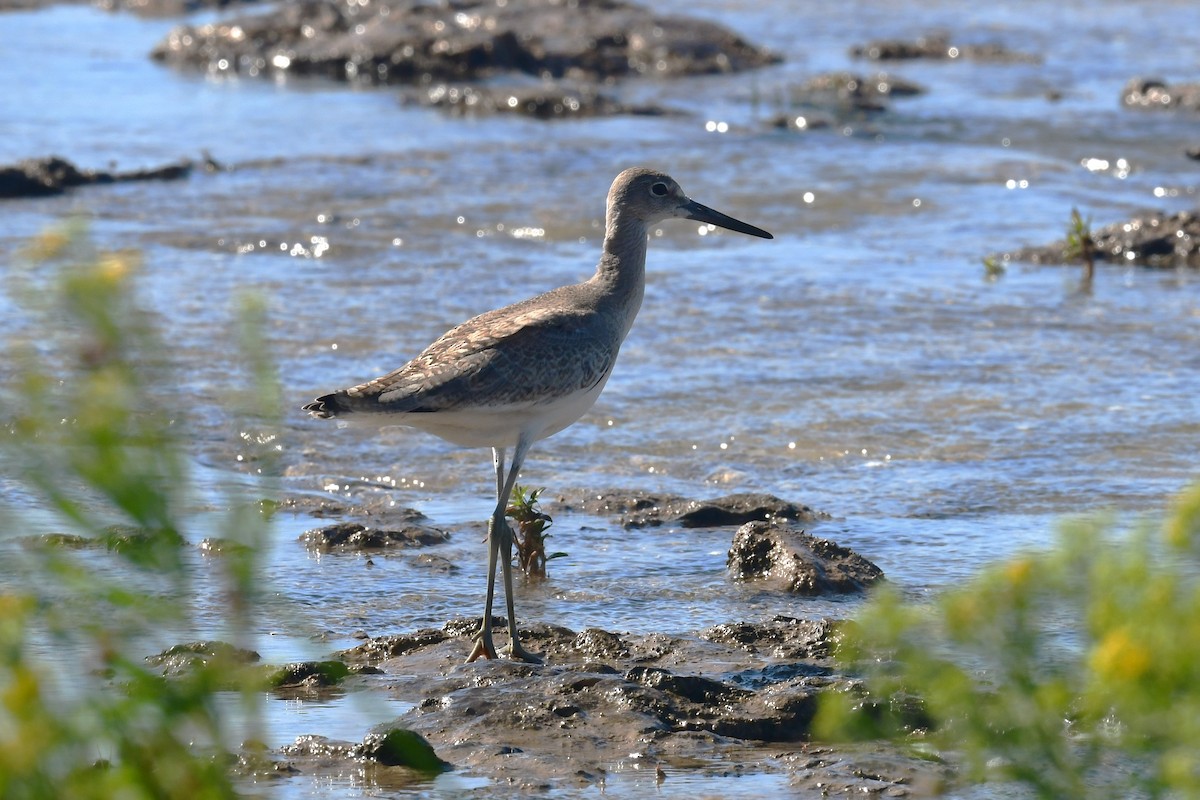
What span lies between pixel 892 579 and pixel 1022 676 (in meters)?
3.73

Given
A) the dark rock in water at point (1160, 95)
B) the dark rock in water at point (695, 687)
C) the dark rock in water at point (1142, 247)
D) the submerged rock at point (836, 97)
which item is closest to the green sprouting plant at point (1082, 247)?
the dark rock in water at point (1142, 247)

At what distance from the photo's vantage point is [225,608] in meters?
5.71

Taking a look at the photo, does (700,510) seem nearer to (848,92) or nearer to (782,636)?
(782,636)

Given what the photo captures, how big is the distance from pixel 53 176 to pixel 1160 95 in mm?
9305

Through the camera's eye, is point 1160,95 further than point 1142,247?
Yes

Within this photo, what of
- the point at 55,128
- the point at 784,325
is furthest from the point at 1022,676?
the point at 55,128

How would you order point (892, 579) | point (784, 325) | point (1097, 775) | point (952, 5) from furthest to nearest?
1. point (952, 5)
2. point (784, 325)
3. point (892, 579)
4. point (1097, 775)

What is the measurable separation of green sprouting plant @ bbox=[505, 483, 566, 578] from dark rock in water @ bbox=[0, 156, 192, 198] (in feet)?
23.9

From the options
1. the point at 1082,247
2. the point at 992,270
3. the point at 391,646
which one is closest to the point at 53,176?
the point at 992,270

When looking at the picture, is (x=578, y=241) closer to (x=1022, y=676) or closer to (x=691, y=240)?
(x=691, y=240)

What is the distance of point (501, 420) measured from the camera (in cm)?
580

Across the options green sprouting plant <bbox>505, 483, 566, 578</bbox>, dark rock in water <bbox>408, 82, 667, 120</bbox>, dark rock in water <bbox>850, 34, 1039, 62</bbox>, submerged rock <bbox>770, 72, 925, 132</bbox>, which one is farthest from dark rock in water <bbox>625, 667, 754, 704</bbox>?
dark rock in water <bbox>850, 34, 1039, 62</bbox>

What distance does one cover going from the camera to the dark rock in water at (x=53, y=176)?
12.5m

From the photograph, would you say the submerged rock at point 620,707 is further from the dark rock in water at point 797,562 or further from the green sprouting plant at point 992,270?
the green sprouting plant at point 992,270
